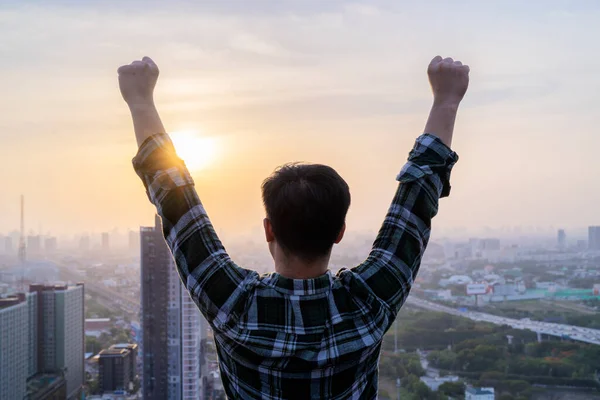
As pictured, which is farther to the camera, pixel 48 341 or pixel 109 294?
pixel 109 294

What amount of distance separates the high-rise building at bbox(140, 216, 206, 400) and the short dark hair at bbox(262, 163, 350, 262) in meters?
5.64

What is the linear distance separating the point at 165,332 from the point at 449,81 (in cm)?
578

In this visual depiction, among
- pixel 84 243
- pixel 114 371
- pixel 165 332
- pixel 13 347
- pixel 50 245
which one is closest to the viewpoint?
pixel 165 332

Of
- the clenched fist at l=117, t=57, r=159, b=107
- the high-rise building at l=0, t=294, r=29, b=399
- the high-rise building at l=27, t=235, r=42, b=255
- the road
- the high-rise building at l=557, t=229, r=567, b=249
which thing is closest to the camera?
the clenched fist at l=117, t=57, r=159, b=107

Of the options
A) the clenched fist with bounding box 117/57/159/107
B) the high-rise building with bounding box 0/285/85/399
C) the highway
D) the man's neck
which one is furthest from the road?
the man's neck

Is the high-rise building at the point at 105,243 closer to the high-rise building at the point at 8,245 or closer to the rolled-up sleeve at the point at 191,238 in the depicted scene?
the high-rise building at the point at 8,245

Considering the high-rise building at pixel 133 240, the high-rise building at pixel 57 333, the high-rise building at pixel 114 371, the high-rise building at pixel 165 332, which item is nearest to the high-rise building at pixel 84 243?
the high-rise building at pixel 133 240

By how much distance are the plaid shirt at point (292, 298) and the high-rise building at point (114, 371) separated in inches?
288

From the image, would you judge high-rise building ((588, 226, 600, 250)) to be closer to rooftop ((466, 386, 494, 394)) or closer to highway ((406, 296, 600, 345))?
highway ((406, 296, 600, 345))

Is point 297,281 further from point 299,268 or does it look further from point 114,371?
point 114,371

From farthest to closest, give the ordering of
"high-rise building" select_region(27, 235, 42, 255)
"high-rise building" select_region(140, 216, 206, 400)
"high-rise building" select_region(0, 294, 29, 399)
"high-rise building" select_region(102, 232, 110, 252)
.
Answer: "high-rise building" select_region(102, 232, 110, 252) → "high-rise building" select_region(27, 235, 42, 255) → "high-rise building" select_region(0, 294, 29, 399) → "high-rise building" select_region(140, 216, 206, 400)

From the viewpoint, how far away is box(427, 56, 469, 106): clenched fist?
1.87 ft

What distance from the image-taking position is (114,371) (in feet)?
24.1

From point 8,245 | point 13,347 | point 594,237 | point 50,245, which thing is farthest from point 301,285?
point 50,245
